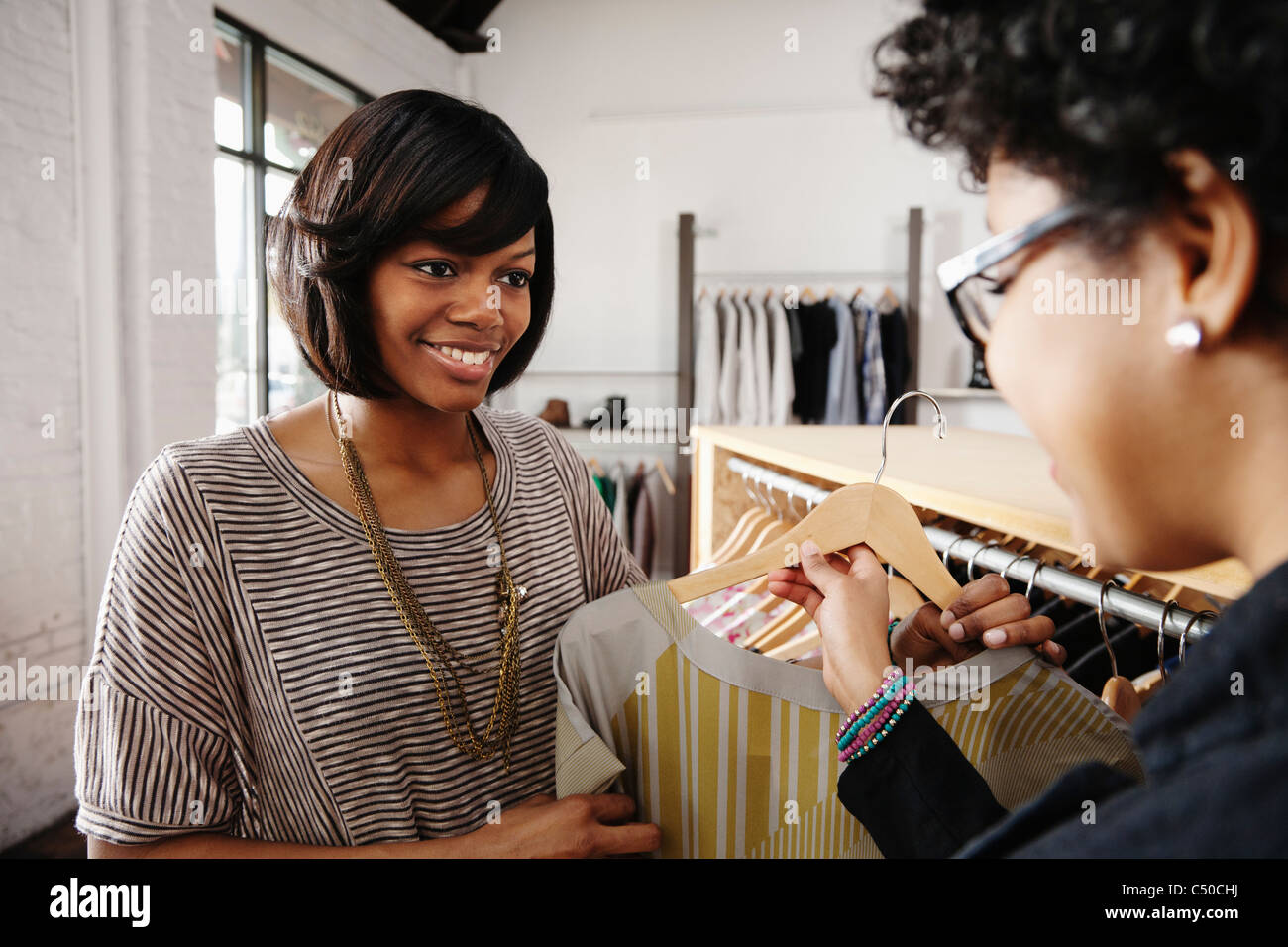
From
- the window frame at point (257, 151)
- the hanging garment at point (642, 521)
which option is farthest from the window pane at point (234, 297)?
the hanging garment at point (642, 521)

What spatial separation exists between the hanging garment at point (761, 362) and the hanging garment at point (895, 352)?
0.65 meters

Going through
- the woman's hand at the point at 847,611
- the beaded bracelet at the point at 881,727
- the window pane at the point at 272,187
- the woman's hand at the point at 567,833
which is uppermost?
the window pane at the point at 272,187

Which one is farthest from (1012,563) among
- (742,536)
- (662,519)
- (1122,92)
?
(662,519)

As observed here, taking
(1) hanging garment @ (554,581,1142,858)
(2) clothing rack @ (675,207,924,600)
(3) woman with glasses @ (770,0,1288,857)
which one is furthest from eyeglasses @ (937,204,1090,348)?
(2) clothing rack @ (675,207,924,600)

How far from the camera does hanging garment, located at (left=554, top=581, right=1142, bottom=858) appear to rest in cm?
87

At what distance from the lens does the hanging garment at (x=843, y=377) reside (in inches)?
177

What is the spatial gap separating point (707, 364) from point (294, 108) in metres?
2.48

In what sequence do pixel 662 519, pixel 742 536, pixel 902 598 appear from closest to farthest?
pixel 902 598, pixel 742 536, pixel 662 519

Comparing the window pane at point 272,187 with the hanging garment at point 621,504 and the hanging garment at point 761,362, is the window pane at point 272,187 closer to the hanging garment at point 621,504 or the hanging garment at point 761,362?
the hanging garment at point 621,504

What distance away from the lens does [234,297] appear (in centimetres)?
351

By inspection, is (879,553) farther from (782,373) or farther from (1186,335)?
(782,373)

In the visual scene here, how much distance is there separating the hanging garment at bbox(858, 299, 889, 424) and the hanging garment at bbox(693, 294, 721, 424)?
2.71 feet

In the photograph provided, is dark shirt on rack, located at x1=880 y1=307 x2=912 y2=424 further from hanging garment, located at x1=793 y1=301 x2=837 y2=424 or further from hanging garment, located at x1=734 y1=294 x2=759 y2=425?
hanging garment, located at x1=734 y1=294 x2=759 y2=425
